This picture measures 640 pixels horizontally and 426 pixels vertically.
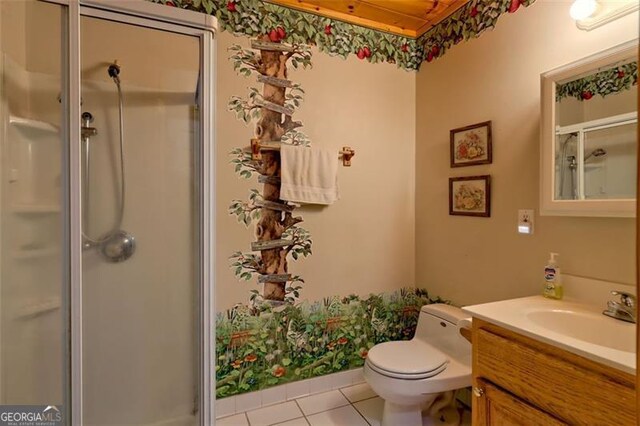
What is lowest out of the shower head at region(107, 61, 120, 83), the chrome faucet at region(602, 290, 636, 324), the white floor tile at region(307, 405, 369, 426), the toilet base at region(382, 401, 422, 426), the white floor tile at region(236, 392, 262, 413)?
the white floor tile at region(307, 405, 369, 426)

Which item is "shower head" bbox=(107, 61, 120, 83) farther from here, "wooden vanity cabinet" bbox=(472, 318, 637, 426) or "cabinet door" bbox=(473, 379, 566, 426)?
"cabinet door" bbox=(473, 379, 566, 426)

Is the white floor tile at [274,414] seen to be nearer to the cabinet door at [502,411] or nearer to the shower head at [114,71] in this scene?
the cabinet door at [502,411]

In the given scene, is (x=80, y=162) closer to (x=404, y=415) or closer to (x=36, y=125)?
(x=36, y=125)

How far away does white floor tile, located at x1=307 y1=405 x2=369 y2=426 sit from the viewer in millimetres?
1784

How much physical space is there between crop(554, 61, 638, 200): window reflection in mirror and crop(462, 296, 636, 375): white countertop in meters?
0.45

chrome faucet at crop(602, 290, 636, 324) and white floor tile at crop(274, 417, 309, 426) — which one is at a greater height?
chrome faucet at crop(602, 290, 636, 324)

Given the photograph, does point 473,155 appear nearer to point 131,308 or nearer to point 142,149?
point 142,149

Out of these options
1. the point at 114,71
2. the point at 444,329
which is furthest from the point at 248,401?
the point at 114,71

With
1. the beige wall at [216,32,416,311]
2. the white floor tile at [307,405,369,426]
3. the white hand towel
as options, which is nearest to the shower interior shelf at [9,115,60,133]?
the beige wall at [216,32,416,311]

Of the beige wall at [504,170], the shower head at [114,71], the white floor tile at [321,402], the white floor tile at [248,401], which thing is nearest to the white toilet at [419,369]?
the beige wall at [504,170]

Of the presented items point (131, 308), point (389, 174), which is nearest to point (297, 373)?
point (131, 308)

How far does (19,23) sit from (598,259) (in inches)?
96.6

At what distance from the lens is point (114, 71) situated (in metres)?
1.49

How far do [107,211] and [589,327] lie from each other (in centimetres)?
206
